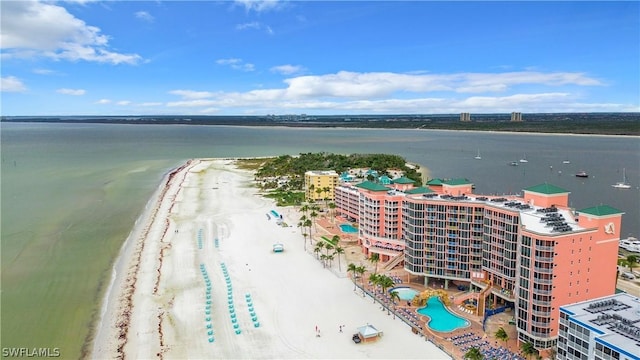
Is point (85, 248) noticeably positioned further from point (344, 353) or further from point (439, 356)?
point (439, 356)

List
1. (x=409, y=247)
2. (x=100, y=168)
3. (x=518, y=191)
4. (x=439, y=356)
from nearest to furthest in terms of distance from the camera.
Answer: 1. (x=439, y=356)
2. (x=409, y=247)
3. (x=518, y=191)
4. (x=100, y=168)

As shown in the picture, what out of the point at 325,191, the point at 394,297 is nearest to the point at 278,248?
the point at 394,297

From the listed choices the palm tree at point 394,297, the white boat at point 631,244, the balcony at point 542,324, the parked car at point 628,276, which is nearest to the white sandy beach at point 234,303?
the palm tree at point 394,297

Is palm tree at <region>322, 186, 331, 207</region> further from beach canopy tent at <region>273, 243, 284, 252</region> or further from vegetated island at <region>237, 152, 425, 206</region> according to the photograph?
beach canopy tent at <region>273, 243, 284, 252</region>

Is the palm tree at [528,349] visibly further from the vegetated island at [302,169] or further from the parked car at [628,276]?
the vegetated island at [302,169]

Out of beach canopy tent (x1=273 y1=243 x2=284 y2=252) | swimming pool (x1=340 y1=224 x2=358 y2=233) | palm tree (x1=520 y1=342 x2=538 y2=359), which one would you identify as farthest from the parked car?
beach canopy tent (x1=273 y1=243 x2=284 y2=252)

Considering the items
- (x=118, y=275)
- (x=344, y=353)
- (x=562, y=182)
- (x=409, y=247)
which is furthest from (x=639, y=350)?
(x=562, y=182)
